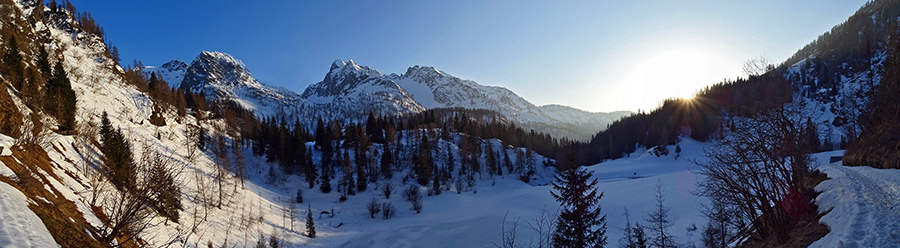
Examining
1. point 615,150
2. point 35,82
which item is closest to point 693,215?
point 35,82

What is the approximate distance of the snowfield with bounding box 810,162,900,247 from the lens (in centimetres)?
691

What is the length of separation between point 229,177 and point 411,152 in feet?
144

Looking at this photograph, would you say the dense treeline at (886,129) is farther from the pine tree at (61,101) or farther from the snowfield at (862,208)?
the pine tree at (61,101)

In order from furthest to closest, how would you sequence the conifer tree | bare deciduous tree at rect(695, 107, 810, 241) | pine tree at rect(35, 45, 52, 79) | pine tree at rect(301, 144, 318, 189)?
the conifer tree < pine tree at rect(301, 144, 318, 189) < pine tree at rect(35, 45, 52, 79) < bare deciduous tree at rect(695, 107, 810, 241)

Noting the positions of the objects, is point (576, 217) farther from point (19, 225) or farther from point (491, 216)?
point (491, 216)

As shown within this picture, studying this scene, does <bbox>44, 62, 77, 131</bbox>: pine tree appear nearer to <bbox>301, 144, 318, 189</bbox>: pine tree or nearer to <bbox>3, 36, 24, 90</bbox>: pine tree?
<bbox>3, 36, 24, 90</bbox>: pine tree

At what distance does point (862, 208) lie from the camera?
8.37 meters

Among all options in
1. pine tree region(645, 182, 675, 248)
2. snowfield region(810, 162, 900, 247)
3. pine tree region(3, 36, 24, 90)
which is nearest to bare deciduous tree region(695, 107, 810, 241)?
snowfield region(810, 162, 900, 247)

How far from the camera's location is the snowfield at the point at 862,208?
691 centimetres

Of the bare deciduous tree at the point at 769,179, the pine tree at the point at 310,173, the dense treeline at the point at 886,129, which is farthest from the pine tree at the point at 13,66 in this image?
the dense treeline at the point at 886,129

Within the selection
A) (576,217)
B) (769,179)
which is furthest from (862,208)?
(576,217)

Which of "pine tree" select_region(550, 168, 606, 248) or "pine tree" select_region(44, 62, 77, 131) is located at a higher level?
"pine tree" select_region(44, 62, 77, 131)

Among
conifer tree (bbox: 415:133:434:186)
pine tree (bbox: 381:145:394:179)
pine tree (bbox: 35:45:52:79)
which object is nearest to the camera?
pine tree (bbox: 35:45:52:79)

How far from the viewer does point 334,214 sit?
159ft
